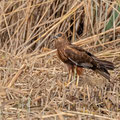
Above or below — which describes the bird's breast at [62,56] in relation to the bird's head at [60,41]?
below

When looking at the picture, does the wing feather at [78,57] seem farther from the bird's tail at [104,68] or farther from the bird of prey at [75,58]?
the bird's tail at [104,68]

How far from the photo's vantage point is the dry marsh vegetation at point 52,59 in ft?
12.8

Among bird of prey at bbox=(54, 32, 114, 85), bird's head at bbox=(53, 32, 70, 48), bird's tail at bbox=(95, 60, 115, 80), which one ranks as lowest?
bird's tail at bbox=(95, 60, 115, 80)

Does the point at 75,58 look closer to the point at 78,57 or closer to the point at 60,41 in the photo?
the point at 78,57

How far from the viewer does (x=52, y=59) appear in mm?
5539

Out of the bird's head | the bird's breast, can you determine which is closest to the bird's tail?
the bird's breast

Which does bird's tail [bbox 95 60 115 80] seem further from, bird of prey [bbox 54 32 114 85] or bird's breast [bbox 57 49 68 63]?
bird's breast [bbox 57 49 68 63]

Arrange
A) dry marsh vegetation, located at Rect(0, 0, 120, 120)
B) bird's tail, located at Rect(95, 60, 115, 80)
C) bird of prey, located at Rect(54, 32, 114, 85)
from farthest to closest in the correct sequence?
bird of prey, located at Rect(54, 32, 114, 85) → bird's tail, located at Rect(95, 60, 115, 80) → dry marsh vegetation, located at Rect(0, 0, 120, 120)

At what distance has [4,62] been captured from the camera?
523 centimetres

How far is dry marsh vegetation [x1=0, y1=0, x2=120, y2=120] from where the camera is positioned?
392cm

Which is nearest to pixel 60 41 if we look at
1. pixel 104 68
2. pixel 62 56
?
pixel 62 56

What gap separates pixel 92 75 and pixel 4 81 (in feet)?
3.61

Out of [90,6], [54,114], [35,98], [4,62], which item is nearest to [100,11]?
[90,6]

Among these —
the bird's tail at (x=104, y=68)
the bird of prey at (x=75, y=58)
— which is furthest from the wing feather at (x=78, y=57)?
the bird's tail at (x=104, y=68)
